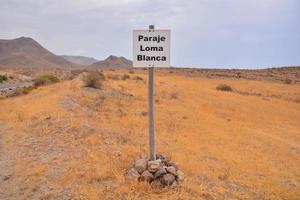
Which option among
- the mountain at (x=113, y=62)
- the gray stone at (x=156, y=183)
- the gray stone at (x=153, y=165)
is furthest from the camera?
the mountain at (x=113, y=62)

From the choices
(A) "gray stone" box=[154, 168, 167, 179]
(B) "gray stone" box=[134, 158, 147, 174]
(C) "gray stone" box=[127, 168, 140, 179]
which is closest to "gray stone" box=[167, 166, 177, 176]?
(A) "gray stone" box=[154, 168, 167, 179]

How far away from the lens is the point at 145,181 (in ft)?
25.5

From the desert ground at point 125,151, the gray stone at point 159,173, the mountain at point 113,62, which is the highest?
the mountain at point 113,62

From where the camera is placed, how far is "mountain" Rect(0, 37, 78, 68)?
15550 centimetres

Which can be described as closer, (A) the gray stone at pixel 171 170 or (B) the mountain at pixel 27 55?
(A) the gray stone at pixel 171 170

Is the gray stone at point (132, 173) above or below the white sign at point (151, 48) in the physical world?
below

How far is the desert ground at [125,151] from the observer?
8133mm

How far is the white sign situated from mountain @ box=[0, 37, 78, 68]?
14913 cm

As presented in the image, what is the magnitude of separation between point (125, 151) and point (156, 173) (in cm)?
252

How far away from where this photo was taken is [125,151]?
34.1 ft

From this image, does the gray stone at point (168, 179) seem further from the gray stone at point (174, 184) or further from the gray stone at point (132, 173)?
the gray stone at point (132, 173)

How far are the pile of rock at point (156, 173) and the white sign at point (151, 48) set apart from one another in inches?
79.8

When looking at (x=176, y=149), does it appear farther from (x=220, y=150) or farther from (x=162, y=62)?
(x=162, y=62)

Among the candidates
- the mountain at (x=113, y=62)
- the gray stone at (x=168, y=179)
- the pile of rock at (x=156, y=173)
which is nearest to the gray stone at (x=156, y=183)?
the pile of rock at (x=156, y=173)
